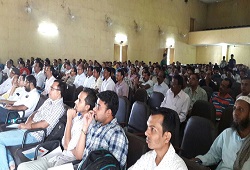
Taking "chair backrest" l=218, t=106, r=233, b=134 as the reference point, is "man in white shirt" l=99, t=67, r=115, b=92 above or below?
above

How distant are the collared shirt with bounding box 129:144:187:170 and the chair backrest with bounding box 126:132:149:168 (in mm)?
185

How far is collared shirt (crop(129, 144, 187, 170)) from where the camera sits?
55.1 inches

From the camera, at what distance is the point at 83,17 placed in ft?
37.7

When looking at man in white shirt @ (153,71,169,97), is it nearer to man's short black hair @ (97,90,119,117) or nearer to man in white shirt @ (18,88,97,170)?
man in white shirt @ (18,88,97,170)

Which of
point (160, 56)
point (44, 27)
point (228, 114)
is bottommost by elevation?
point (228, 114)

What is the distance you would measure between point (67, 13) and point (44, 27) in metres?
1.31

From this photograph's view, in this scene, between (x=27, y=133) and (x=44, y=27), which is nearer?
(x=27, y=133)

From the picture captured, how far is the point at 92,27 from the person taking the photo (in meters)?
11.9

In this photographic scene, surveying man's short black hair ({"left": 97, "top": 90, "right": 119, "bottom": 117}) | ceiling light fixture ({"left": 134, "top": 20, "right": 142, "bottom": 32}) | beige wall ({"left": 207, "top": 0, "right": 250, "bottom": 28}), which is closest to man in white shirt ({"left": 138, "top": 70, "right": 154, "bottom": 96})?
man's short black hair ({"left": 97, "top": 90, "right": 119, "bottom": 117})

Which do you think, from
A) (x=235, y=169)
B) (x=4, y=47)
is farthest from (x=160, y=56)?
(x=235, y=169)

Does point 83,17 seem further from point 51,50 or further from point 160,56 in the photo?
point 160,56

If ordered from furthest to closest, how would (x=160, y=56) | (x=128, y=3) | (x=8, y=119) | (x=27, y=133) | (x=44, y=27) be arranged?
(x=160, y=56)
(x=128, y=3)
(x=44, y=27)
(x=8, y=119)
(x=27, y=133)

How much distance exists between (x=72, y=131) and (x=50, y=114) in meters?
0.61

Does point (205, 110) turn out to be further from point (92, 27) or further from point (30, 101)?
point (92, 27)
